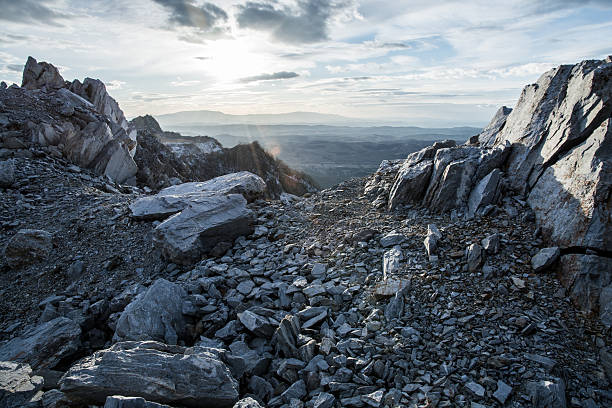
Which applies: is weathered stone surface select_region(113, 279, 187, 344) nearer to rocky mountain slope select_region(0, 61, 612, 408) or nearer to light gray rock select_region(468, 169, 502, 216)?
rocky mountain slope select_region(0, 61, 612, 408)

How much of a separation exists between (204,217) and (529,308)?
32.4 feet

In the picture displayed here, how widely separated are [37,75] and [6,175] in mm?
18475

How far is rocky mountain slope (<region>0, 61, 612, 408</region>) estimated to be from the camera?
5.50 m

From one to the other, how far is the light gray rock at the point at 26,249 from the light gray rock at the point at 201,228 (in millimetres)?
4186

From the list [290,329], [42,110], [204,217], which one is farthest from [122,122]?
[290,329]

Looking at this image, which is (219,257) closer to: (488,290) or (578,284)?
(488,290)

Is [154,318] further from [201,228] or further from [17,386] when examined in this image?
[201,228]

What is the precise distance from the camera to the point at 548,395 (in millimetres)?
5180

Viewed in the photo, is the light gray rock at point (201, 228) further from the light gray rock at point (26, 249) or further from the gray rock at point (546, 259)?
the gray rock at point (546, 259)

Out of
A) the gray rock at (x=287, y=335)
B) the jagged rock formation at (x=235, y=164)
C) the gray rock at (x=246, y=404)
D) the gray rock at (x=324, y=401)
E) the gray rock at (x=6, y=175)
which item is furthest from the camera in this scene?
the jagged rock formation at (x=235, y=164)

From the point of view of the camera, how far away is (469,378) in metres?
5.69

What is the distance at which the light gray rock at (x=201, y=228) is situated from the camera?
10.9 meters

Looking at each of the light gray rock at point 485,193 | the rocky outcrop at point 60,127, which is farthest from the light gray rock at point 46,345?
the rocky outcrop at point 60,127

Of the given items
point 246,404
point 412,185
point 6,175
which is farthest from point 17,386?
point 6,175
